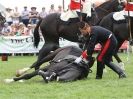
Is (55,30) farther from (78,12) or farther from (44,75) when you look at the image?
(44,75)

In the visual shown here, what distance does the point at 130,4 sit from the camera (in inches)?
614

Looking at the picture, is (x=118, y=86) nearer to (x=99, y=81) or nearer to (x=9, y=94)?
(x=99, y=81)

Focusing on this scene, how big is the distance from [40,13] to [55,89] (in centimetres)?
1778

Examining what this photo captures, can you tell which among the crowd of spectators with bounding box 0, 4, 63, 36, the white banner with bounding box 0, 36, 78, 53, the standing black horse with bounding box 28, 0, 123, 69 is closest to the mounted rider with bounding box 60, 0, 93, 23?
the standing black horse with bounding box 28, 0, 123, 69

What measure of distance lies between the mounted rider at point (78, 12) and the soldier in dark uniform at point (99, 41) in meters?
3.57

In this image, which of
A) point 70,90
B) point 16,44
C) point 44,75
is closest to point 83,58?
point 44,75

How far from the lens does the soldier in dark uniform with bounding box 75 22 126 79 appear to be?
1162 centimetres

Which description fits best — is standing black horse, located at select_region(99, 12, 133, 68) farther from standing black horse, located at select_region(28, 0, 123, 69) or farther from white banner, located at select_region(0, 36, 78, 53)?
white banner, located at select_region(0, 36, 78, 53)

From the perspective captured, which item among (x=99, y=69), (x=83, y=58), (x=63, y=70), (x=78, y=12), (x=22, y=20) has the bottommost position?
(x=22, y=20)

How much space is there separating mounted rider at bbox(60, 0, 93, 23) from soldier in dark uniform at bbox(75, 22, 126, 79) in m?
3.57

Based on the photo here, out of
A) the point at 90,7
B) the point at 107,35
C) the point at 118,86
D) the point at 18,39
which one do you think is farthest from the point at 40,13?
the point at 118,86

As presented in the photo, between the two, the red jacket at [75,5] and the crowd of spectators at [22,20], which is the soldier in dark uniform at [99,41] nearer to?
the red jacket at [75,5]

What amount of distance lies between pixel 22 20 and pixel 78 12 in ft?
41.1

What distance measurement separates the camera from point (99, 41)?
1216 centimetres
